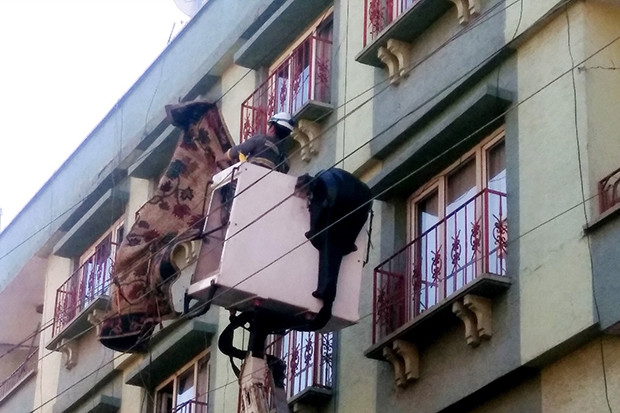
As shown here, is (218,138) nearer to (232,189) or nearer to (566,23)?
(232,189)

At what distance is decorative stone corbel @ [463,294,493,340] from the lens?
1430 centimetres

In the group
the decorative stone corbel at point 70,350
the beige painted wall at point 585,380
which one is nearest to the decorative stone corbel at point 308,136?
the beige painted wall at point 585,380

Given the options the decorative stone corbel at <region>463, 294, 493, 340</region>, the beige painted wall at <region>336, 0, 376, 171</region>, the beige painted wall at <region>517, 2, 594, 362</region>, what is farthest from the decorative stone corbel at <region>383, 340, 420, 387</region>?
the beige painted wall at <region>336, 0, 376, 171</region>

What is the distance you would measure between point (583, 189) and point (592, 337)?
1276 millimetres

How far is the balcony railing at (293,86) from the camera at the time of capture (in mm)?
19078

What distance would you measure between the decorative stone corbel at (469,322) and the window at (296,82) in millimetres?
4795

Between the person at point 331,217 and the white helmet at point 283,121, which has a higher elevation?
the white helmet at point 283,121

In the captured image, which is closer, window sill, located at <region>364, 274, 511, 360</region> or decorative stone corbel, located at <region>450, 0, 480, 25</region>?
window sill, located at <region>364, 274, 511, 360</region>

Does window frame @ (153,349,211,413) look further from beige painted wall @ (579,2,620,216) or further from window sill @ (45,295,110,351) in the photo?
beige painted wall @ (579,2,620,216)

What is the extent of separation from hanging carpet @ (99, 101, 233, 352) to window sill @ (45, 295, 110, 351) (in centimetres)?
384

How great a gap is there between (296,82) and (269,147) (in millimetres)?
3950

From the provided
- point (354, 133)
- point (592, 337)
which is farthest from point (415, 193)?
point (592, 337)

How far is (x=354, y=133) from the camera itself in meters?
17.9

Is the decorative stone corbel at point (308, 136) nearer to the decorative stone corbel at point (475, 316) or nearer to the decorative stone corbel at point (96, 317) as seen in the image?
the decorative stone corbel at point (475, 316)
